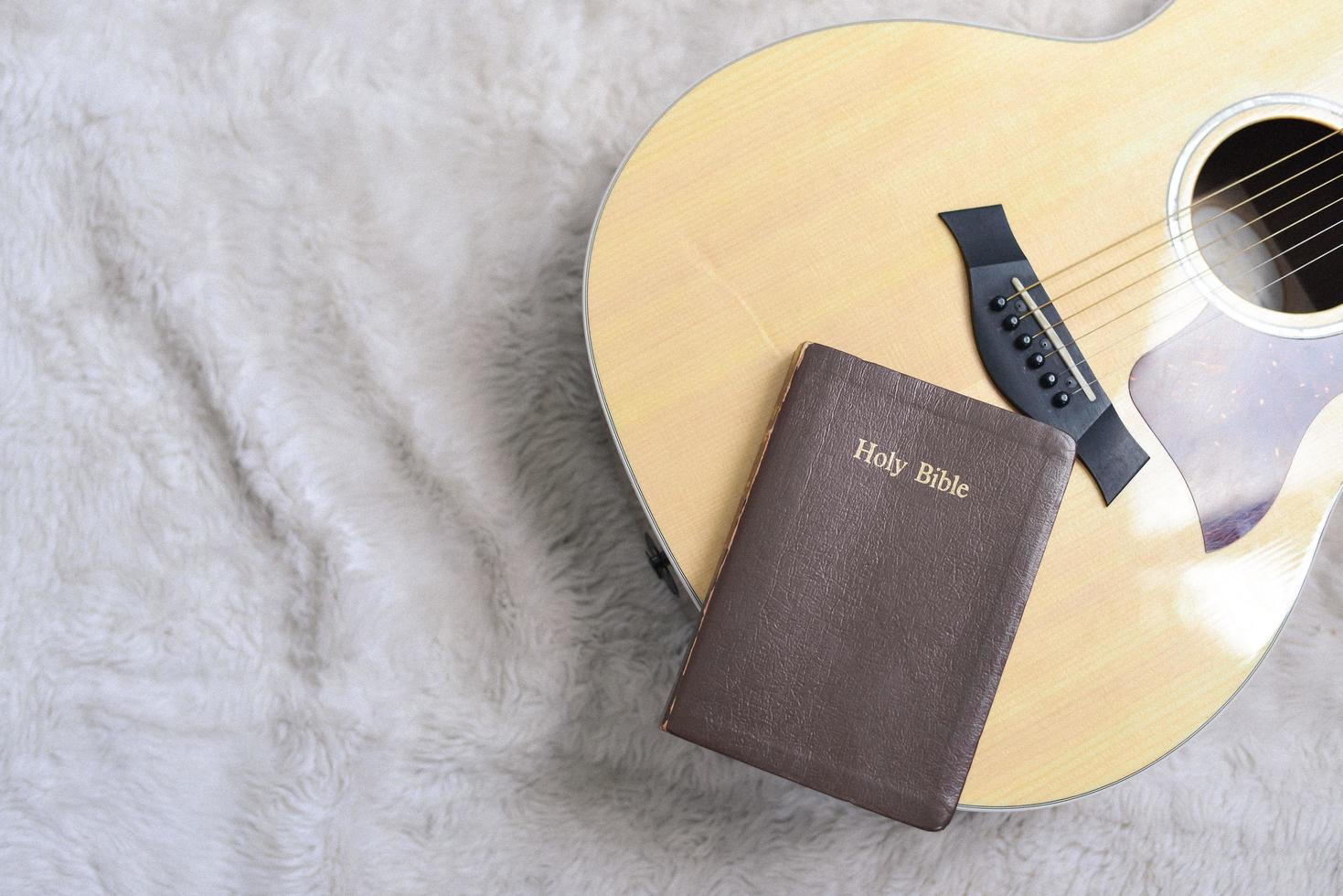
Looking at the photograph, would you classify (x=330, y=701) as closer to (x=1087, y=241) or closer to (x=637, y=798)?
(x=637, y=798)

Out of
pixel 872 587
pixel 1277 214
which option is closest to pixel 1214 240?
pixel 1277 214

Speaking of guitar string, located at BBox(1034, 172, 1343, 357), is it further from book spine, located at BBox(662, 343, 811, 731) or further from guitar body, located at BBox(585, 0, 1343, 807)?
book spine, located at BBox(662, 343, 811, 731)

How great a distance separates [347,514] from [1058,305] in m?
0.66

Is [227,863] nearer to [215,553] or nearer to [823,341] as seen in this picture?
[215,553]

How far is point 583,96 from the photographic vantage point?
98 cm

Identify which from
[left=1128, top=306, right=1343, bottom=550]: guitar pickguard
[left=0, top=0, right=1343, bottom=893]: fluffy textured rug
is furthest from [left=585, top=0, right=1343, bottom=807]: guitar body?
[left=0, top=0, right=1343, bottom=893]: fluffy textured rug

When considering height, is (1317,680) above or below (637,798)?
above

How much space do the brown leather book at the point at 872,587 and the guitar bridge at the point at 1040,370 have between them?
0.04 m

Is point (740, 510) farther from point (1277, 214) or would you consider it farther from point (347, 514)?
point (1277, 214)

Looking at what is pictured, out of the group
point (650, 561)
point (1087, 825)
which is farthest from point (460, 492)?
point (1087, 825)

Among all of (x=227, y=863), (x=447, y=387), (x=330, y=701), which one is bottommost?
(x=227, y=863)

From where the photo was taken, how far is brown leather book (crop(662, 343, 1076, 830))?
74 cm

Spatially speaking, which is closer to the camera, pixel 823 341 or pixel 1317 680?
pixel 823 341

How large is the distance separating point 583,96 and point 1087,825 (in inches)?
35.1
